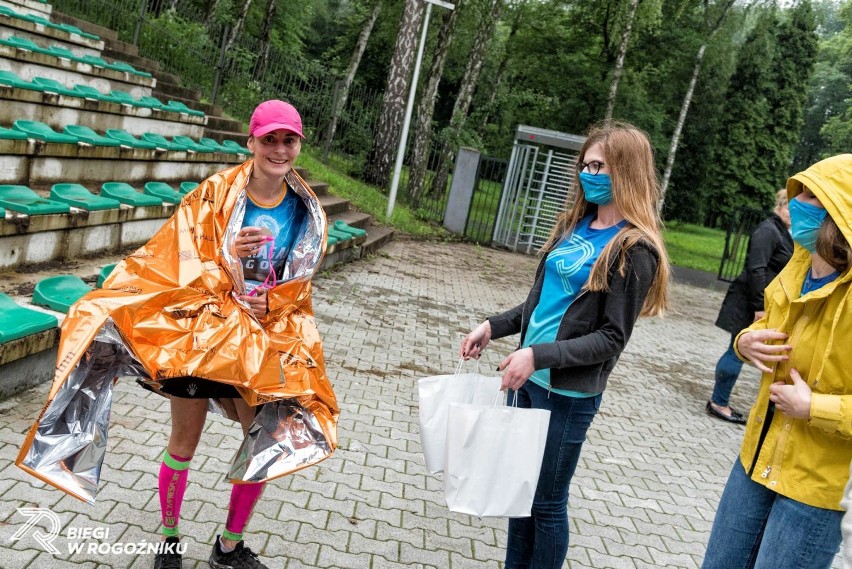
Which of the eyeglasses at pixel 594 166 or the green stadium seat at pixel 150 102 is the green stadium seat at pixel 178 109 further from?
the eyeglasses at pixel 594 166

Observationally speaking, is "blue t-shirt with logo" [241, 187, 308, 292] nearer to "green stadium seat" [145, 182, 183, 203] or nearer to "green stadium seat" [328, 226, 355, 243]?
"green stadium seat" [145, 182, 183, 203]

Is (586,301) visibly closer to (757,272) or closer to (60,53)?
(757,272)

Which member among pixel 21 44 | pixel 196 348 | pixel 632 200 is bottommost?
pixel 196 348

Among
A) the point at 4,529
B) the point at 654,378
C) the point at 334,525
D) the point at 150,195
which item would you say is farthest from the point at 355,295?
the point at 4,529

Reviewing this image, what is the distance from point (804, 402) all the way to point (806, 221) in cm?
60

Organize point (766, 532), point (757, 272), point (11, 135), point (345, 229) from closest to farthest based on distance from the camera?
point (766, 532) → point (757, 272) → point (11, 135) → point (345, 229)

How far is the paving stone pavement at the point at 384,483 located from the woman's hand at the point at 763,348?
180cm

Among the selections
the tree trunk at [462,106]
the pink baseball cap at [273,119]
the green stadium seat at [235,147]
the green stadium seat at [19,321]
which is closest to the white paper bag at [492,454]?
the pink baseball cap at [273,119]

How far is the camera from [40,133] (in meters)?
6.90

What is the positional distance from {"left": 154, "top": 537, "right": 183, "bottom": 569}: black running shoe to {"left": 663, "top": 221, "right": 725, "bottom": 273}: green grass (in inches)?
684

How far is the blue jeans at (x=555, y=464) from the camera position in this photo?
2828 millimetres

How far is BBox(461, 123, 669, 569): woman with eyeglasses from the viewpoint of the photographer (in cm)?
267

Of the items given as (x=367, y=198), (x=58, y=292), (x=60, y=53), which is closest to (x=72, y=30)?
(x=60, y=53)

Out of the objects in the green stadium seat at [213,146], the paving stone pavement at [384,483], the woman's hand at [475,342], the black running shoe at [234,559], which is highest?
the green stadium seat at [213,146]
